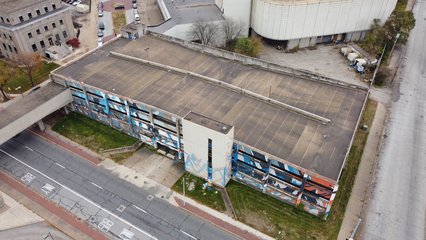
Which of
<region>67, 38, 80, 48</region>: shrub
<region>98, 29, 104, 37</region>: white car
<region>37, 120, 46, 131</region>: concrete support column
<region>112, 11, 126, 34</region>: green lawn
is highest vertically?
<region>112, 11, 126, 34</region>: green lawn

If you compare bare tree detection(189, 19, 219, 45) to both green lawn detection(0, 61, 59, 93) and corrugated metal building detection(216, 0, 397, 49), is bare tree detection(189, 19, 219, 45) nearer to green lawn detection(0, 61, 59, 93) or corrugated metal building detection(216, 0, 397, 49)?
corrugated metal building detection(216, 0, 397, 49)

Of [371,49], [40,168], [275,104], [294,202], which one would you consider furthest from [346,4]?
[40,168]

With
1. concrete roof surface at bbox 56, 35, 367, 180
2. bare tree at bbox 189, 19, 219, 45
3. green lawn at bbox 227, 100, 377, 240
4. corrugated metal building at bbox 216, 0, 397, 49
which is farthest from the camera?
bare tree at bbox 189, 19, 219, 45

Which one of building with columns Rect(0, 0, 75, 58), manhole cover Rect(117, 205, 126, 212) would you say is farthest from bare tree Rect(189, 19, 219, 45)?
manhole cover Rect(117, 205, 126, 212)

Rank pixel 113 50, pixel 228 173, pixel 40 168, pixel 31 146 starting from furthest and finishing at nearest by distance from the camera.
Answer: pixel 113 50, pixel 31 146, pixel 40 168, pixel 228 173

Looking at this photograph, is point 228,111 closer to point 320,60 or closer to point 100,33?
point 320,60

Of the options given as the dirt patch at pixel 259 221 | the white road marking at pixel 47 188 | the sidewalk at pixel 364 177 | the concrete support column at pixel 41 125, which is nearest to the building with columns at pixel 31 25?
the concrete support column at pixel 41 125

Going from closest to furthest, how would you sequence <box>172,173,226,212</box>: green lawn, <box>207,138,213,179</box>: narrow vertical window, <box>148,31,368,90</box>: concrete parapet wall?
1. <box>207,138,213,179</box>: narrow vertical window
2. <box>172,173,226,212</box>: green lawn
3. <box>148,31,368,90</box>: concrete parapet wall

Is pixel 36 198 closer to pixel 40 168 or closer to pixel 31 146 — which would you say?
pixel 40 168

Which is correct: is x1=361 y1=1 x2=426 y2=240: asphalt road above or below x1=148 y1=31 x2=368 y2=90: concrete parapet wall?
below
